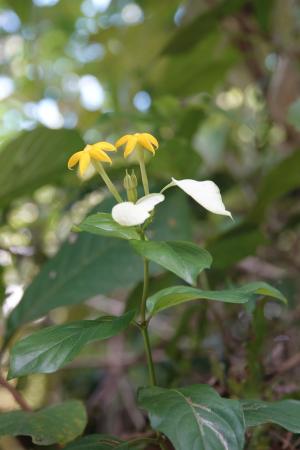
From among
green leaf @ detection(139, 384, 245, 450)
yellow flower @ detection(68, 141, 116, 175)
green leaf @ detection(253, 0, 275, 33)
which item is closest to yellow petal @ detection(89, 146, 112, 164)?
yellow flower @ detection(68, 141, 116, 175)

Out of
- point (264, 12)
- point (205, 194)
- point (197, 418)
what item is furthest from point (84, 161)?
point (264, 12)

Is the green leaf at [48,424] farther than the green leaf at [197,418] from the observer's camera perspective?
Yes

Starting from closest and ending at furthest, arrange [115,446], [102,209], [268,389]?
[115,446] → [268,389] → [102,209]

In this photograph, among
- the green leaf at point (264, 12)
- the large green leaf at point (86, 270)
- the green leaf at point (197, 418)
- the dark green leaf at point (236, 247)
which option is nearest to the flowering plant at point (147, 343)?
the green leaf at point (197, 418)

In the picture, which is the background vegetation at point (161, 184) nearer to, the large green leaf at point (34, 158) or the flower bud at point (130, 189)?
the large green leaf at point (34, 158)

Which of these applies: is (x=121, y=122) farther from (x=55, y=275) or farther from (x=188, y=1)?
(x=55, y=275)

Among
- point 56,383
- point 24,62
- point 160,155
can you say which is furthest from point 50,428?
point 24,62

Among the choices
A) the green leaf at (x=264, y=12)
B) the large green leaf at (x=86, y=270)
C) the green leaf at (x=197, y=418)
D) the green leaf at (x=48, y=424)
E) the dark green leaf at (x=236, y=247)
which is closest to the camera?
the green leaf at (x=197, y=418)
